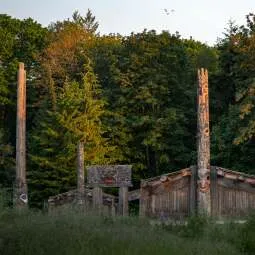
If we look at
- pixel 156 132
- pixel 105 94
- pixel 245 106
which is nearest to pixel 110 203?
pixel 245 106

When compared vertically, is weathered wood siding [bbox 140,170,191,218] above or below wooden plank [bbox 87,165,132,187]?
below

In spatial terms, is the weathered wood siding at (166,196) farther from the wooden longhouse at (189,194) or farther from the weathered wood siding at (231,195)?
the weathered wood siding at (231,195)

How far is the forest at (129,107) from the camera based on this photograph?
43094mm

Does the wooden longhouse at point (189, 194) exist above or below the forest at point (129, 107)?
below

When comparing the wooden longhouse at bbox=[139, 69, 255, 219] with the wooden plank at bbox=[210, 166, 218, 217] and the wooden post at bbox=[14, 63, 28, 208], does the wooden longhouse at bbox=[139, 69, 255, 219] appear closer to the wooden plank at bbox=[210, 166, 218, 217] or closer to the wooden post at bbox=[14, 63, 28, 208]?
the wooden plank at bbox=[210, 166, 218, 217]

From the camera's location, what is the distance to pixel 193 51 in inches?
2178

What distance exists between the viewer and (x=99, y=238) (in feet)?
43.9

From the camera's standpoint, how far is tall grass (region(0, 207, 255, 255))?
473 inches

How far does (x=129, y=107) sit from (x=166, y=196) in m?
16.4

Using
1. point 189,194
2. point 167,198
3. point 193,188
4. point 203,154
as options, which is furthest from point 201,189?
point 167,198

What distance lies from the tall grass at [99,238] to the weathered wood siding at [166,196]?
13720mm

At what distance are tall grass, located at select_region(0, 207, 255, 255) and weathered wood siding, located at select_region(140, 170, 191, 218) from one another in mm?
13720

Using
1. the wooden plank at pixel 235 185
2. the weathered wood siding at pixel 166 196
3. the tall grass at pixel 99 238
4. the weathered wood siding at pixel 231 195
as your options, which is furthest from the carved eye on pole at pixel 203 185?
the tall grass at pixel 99 238

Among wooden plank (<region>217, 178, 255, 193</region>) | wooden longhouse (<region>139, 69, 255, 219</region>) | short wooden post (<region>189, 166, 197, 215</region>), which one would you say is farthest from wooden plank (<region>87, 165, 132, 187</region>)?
wooden plank (<region>217, 178, 255, 193</region>)
